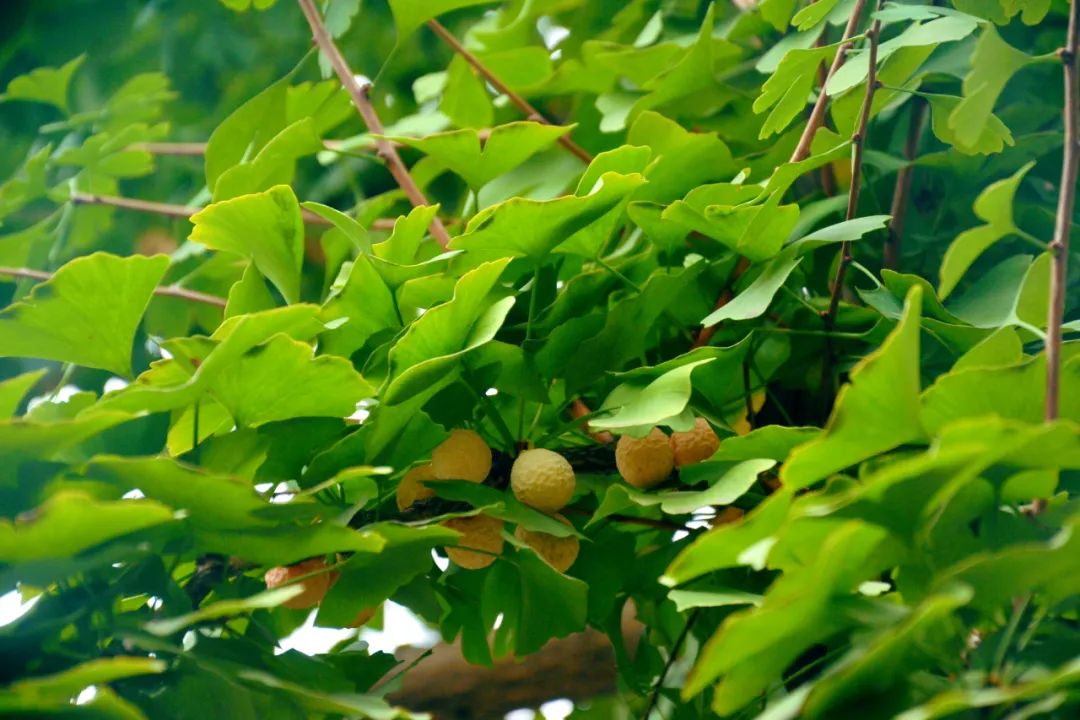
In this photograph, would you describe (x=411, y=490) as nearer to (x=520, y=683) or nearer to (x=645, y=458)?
(x=645, y=458)

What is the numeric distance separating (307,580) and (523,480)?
0.33ft

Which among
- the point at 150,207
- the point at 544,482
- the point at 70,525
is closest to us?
the point at 70,525

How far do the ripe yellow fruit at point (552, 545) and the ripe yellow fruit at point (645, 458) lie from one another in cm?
4

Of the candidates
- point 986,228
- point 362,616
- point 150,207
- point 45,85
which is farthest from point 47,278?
point 986,228

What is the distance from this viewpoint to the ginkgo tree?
331mm

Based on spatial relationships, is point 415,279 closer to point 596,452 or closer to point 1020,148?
point 596,452

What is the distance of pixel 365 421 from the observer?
44cm

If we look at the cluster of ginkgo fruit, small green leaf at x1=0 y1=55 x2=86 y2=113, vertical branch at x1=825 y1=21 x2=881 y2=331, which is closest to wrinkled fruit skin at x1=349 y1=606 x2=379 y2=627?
the cluster of ginkgo fruit

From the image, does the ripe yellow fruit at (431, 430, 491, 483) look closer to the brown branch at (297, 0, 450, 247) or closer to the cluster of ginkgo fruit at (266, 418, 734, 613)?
the cluster of ginkgo fruit at (266, 418, 734, 613)

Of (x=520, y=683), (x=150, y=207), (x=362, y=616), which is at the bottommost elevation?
(x=520, y=683)

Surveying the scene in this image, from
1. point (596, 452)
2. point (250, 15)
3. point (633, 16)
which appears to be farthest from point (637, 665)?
point (250, 15)

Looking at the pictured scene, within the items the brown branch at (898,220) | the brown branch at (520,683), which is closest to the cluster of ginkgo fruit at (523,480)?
the brown branch at (898,220)

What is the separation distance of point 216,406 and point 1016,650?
32cm

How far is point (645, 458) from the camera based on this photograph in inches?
17.6
